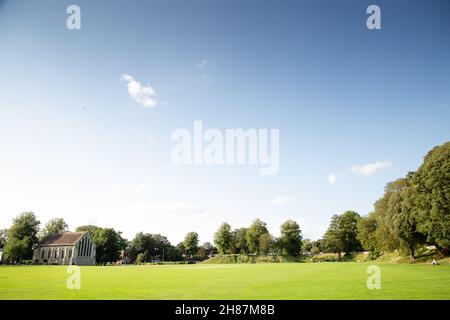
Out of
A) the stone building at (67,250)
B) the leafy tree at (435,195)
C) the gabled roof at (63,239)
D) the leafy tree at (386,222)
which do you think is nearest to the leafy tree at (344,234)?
the leafy tree at (386,222)

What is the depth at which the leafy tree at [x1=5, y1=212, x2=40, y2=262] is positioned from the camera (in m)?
92.5

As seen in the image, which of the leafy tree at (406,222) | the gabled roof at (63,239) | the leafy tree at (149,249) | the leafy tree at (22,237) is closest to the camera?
the leafy tree at (406,222)

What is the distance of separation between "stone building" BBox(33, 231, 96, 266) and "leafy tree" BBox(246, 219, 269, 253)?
57.0 metres

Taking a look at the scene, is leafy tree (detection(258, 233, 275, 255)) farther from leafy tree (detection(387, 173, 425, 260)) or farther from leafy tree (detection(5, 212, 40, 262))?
A: leafy tree (detection(5, 212, 40, 262))

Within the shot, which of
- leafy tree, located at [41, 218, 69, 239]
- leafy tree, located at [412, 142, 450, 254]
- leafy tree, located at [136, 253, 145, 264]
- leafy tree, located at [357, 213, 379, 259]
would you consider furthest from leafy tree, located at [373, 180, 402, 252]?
leafy tree, located at [41, 218, 69, 239]

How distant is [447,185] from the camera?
44.2 meters

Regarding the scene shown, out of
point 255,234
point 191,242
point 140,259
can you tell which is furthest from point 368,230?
point 191,242

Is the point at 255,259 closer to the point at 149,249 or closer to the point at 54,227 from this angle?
the point at 149,249

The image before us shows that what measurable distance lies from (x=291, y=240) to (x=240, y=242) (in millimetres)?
24730

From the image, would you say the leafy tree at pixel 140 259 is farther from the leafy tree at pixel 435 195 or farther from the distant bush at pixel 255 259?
the leafy tree at pixel 435 195

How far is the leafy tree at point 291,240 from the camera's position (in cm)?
11719
